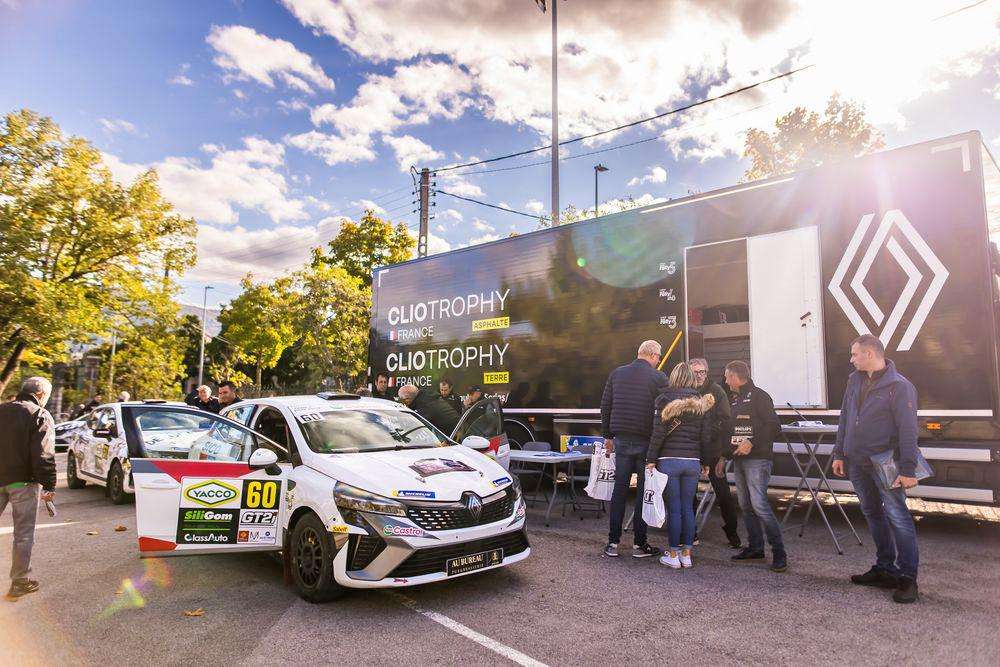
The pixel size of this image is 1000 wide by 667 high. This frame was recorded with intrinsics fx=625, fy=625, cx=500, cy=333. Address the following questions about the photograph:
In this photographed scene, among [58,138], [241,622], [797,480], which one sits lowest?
[241,622]

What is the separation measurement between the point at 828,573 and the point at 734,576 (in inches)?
30.1

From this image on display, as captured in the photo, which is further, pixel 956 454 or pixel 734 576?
pixel 956 454

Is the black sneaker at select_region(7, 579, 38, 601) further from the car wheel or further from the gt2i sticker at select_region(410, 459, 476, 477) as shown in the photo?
the gt2i sticker at select_region(410, 459, 476, 477)

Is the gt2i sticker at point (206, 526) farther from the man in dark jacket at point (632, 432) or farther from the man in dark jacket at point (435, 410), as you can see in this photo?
the man in dark jacket at point (435, 410)

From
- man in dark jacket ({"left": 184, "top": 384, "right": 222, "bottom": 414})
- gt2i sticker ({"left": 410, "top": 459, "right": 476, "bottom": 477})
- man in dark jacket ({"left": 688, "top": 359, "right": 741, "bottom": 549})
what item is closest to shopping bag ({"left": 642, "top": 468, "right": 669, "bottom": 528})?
man in dark jacket ({"left": 688, "top": 359, "right": 741, "bottom": 549})

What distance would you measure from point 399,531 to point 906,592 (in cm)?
346

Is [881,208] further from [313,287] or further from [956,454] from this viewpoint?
[313,287]

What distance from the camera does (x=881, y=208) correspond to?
6156mm

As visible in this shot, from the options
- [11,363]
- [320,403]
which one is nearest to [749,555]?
[320,403]

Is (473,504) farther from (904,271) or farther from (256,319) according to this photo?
(256,319)

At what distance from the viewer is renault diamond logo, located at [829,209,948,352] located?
5.84 meters

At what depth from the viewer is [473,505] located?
435cm

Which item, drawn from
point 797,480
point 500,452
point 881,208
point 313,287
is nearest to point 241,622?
point 500,452

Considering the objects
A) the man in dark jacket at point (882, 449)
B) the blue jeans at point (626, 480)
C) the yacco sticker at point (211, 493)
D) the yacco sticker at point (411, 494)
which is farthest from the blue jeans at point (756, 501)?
the yacco sticker at point (211, 493)
